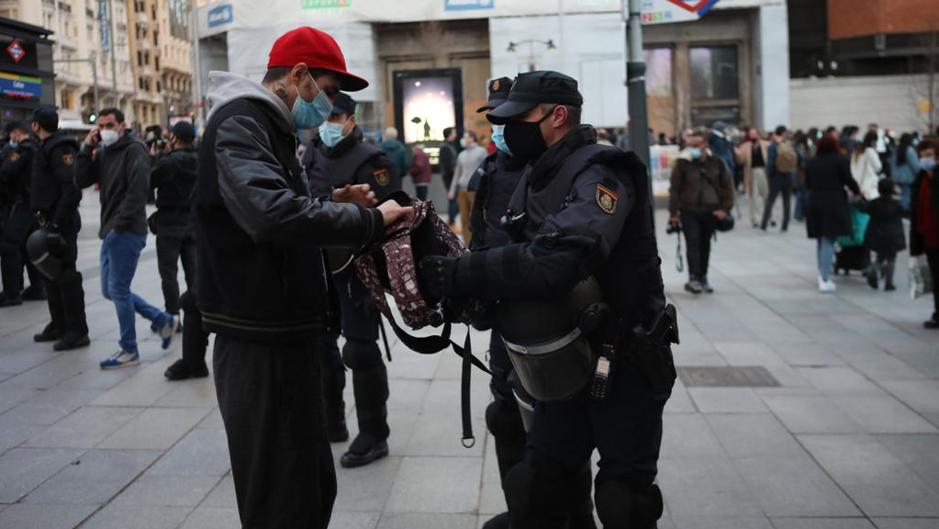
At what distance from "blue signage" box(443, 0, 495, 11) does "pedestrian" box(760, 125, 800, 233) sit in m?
17.8

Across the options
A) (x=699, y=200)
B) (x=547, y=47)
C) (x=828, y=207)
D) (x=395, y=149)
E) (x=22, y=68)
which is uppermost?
(x=547, y=47)

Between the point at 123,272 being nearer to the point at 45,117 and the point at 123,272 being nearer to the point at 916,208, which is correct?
the point at 45,117

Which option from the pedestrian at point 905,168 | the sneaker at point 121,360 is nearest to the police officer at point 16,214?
the sneaker at point 121,360

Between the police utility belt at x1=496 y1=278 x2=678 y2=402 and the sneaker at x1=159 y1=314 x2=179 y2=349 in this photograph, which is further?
the sneaker at x1=159 y1=314 x2=179 y2=349

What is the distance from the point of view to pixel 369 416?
5484 millimetres

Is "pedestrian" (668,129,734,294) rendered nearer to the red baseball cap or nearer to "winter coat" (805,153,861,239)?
"winter coat" (805,153,861,239)

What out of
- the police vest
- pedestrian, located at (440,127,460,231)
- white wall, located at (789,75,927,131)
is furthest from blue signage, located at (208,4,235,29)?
the police vest

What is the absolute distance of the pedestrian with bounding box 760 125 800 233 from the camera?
17.9 meters

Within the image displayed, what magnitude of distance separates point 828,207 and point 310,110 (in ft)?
30.3

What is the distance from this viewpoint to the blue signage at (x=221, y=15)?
3531 centimetres

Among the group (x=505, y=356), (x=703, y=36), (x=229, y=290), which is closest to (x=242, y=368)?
(x=229, y=290)

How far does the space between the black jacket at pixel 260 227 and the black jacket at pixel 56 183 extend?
6.09 metres

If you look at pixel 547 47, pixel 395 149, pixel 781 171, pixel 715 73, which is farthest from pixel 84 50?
pixel 781 171

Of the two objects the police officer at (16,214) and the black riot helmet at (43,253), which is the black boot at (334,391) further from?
the police officer at (16,214)
